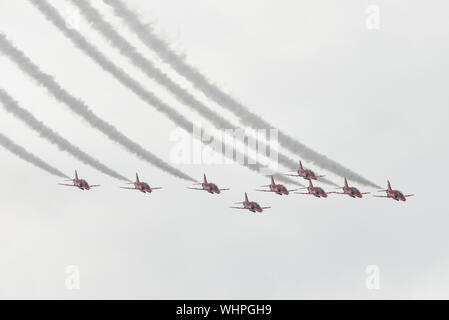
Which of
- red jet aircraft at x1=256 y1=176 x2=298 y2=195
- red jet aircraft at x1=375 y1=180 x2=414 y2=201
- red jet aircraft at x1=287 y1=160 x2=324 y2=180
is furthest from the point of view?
red jet aircraft at x1=375 y1=180 x2=414 y2=201

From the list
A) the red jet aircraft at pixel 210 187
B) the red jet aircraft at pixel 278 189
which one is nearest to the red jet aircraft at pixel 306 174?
the red jet aircraft at pixel 278 189

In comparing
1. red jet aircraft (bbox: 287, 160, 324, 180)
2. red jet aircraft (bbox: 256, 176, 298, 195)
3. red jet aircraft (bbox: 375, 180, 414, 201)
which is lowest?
red jet aircraft (bbox: 375, 180, 414, 201)

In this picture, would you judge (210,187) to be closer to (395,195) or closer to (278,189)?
(278,189)

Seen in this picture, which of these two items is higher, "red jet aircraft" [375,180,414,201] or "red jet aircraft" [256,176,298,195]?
"red jet aircraft" [256,176,298,195]

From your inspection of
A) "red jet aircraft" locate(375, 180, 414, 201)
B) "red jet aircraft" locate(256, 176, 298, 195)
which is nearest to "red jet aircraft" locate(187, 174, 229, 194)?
"red jet aircraft" locate(256, 176, 298, 195)

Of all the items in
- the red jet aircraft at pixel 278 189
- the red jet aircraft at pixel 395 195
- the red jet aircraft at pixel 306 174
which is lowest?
the red jet aircraft at pixel 395 195

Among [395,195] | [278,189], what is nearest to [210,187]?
[278,189]

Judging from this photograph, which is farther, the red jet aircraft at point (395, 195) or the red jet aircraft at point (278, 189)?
the red jet aircraft at point (395, 195)

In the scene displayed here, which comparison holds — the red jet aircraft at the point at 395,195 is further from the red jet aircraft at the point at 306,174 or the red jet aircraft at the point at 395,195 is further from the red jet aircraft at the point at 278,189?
the red jet aircraft at the point at 278,189

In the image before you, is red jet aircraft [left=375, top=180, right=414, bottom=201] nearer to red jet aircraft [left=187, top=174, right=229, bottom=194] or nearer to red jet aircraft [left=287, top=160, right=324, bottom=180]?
red jet aircraft [left=287, top=160, right=324, bottom=180]
